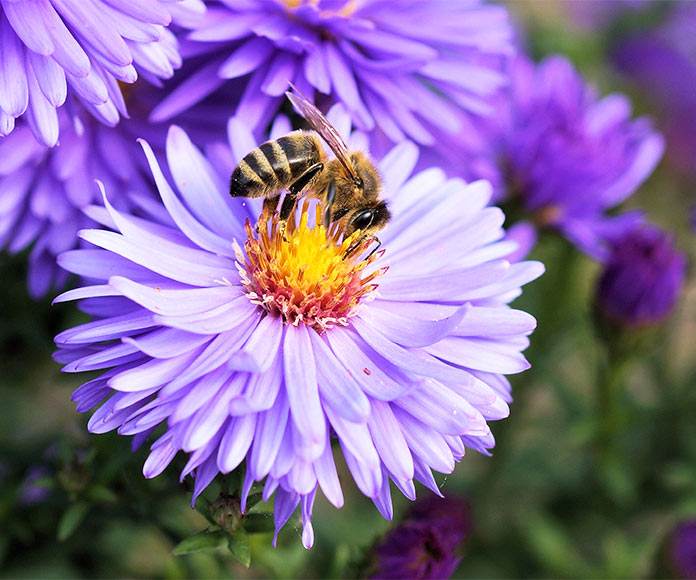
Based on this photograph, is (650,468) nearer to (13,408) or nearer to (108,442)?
(108,442)

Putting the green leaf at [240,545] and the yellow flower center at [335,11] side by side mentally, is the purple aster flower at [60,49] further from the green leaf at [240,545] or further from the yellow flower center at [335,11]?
the green leaf at [240,545]

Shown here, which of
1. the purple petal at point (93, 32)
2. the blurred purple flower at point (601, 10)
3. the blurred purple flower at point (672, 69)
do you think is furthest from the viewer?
the blurred purple flower at point (601, 10)

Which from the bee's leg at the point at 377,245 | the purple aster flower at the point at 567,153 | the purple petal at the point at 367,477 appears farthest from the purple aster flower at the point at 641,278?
the purple petal at the point at 367,477

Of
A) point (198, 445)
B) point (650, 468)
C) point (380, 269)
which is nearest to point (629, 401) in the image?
point (650, 468)

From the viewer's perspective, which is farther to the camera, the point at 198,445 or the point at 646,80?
the point at 646,80

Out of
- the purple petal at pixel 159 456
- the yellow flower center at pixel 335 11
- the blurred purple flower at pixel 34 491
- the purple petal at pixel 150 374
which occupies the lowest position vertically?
the blurred purple flower at pixel 34 491

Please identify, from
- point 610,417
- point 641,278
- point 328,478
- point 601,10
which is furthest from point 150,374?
point 601,10

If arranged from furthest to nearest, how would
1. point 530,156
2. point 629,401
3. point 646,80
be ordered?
1. point 646,80
2. point 629,401
3. point 530,156
